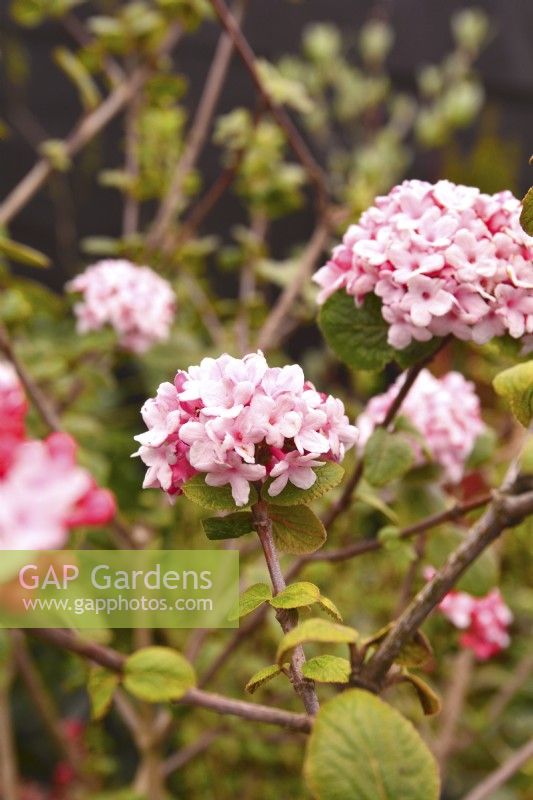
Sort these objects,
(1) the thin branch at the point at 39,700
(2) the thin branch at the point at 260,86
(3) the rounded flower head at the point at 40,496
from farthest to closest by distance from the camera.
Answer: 1. (1) the thin branch at the point at 39,700
2. (2) the thin branch at the point at 260,86
3. (3) the rounded flower head at the point at 40,496

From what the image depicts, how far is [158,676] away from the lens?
49 cm

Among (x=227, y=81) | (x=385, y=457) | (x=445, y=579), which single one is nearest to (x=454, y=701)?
(x=385, y=457)

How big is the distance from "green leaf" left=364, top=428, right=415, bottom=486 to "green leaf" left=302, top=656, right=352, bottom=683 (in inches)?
8.2

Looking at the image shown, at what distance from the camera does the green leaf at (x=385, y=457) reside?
60 cm

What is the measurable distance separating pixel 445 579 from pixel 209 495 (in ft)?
0.44

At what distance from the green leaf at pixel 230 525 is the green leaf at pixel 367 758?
0.12 meters

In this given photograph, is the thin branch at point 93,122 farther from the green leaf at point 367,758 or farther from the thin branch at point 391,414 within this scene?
the green leaf at point 367,758

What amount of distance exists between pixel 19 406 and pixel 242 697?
3.62 feet

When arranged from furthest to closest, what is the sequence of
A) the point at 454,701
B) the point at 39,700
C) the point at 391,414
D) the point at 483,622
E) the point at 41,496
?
1. the point at 454,701
2. the point at 39,700
3. the point at 483,622
4. the point at 391,414
5. the point at 41,496

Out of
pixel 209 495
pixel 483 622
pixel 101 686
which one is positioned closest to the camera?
pixel 209 495

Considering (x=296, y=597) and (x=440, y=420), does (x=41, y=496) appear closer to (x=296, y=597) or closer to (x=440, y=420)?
(x=296, y=597)

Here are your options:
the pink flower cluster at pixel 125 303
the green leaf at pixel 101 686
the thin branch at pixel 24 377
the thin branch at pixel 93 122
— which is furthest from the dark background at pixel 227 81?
the green leaf at pixel 101 686

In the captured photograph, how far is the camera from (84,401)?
1.34m

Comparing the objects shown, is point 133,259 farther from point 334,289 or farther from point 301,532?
point 301,532
